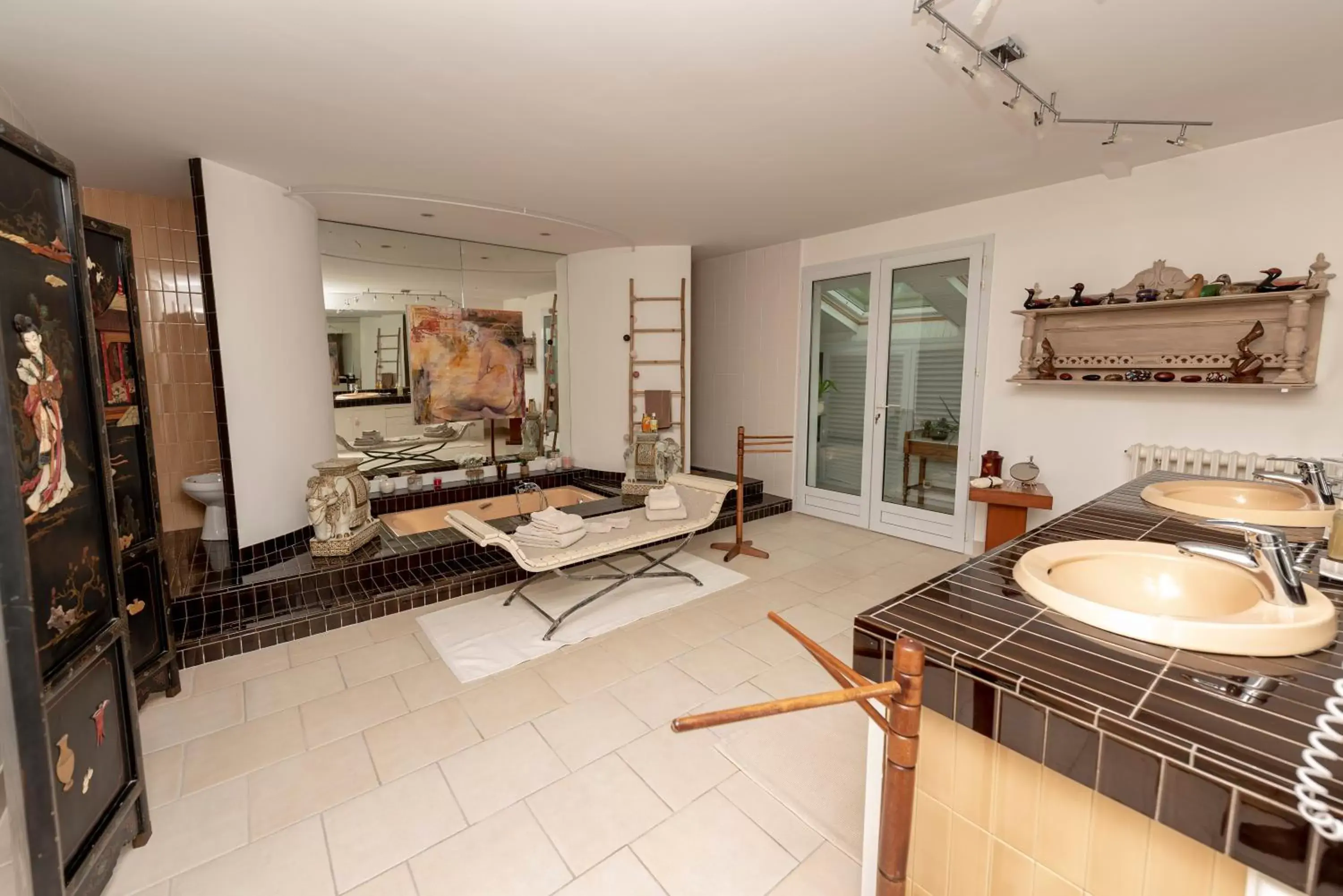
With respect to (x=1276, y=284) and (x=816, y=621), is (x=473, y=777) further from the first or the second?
(x=1276, y=284)

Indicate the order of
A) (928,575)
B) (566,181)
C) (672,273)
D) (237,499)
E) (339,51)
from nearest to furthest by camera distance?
(339,51), (237,499), (566,181), (928,575), (672,273)

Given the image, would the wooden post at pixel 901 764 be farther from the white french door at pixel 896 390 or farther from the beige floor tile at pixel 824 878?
the white french door at pixel 896 390

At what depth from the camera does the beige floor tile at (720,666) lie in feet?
8.59

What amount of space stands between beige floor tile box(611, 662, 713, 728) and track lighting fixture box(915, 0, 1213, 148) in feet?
8.75

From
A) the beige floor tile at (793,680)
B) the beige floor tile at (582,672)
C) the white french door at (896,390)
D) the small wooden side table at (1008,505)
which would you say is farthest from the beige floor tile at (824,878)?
the white french door at (896,390)

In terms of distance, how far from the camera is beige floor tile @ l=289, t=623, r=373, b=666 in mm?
2832

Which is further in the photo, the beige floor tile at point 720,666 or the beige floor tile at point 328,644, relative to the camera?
the beige floor tile at point 328,644

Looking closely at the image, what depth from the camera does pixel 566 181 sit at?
3654 mm

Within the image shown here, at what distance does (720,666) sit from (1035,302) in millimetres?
3116

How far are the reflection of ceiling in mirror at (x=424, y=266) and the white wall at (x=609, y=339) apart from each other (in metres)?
0.46

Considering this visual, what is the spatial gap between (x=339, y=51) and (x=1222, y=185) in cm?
442

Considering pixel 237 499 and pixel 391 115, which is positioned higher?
pixel 391 115

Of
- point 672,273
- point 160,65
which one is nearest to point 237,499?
point 160,65

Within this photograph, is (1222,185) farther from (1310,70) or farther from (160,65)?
(160,65)
